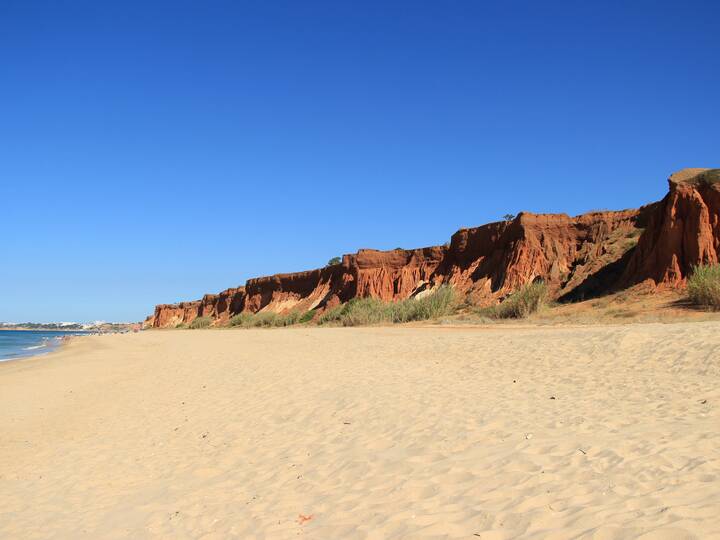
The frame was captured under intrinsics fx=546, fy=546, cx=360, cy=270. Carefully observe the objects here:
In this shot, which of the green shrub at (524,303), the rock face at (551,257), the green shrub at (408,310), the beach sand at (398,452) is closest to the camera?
the beach sand at (398,452)

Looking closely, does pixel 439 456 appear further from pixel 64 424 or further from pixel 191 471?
pixel 64 424

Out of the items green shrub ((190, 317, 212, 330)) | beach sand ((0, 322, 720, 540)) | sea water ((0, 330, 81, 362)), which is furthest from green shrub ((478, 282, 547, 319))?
green shrub ((190, 317, 212, 330))

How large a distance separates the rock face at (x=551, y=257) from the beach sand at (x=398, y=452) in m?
16.8

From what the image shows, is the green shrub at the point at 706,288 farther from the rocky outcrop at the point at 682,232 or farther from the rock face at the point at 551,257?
the rock face at the point at 551,257

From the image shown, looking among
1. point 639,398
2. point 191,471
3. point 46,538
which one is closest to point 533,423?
point 639,398

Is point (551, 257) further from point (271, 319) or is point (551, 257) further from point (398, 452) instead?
point (398, 452)

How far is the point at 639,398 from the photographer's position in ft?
24.5

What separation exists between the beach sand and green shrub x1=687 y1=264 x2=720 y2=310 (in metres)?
9.80

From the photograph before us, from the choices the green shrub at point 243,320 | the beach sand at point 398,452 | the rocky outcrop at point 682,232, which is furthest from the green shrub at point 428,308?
the green shrub at point 243,320

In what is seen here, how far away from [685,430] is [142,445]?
694 cm

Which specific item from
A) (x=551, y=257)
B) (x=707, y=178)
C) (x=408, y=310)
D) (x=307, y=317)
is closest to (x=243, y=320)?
(x=307, y=317)

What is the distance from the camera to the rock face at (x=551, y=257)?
26.8 meters

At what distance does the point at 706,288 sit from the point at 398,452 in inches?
779

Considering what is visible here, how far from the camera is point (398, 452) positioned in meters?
5.88
